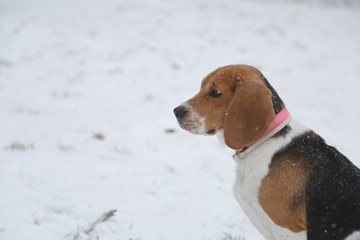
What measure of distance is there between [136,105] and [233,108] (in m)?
5.15

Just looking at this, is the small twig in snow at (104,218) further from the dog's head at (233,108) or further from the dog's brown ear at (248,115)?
the dog's brown ear at (248,115)

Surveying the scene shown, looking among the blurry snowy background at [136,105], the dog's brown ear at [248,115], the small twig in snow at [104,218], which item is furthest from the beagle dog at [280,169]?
the small twig in snow at [104,218]

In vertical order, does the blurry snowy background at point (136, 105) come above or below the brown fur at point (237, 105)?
below

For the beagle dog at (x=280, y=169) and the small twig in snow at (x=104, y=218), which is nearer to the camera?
the beagle dog at (x=280, y=169)

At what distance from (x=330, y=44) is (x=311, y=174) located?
516 inches

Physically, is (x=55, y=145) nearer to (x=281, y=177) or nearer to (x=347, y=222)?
(x=281, y=177)

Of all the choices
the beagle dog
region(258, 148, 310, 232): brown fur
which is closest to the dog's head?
the beagle dog

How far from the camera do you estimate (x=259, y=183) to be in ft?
9.21

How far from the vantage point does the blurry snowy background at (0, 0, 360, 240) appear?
3842 mm

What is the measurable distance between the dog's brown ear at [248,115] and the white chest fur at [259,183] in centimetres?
19

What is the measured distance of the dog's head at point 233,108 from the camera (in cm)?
274

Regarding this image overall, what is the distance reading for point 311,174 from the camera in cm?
280

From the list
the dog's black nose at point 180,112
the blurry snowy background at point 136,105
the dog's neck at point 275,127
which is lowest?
the blurry snowy background at point 136,105

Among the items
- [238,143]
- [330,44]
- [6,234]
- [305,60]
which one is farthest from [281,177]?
[330,44]
